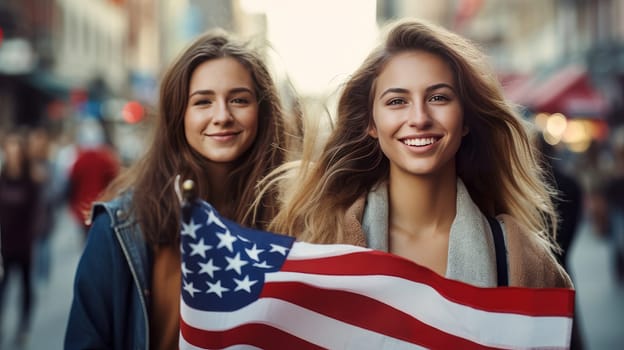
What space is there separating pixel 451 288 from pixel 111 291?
1240 mm

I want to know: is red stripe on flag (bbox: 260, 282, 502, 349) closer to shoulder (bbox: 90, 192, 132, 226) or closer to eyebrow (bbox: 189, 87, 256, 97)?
shoulder (bbox: 90, 192, 132, 226)

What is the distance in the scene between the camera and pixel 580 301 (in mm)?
11070

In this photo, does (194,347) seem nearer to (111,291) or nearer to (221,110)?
(111,291)

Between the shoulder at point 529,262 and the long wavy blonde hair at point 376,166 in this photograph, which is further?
the long wavy blonde hair at point 376,166

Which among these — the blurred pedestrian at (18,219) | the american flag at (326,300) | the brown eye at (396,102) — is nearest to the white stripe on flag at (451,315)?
the american flag at (326,300)

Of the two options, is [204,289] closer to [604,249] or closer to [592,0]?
[604,249]

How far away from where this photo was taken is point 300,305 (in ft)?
9.42

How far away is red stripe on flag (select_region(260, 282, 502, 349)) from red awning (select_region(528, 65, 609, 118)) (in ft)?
54.2

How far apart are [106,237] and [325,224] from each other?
82 cm

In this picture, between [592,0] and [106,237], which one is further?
[592,0]

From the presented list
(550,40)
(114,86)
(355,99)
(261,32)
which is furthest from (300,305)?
(114,86)

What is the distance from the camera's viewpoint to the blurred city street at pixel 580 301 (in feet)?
29.1

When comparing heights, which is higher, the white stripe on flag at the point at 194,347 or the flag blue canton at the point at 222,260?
the flag blue canton at the point at 222,260

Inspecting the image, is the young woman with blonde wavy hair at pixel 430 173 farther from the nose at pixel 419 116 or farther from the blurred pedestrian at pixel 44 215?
the blurred pedestrian at pixel 44 215
